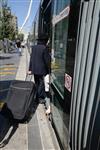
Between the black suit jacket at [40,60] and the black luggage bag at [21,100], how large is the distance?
652mm

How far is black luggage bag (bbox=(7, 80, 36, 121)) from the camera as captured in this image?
6.83m

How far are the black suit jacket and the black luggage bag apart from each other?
652 mm

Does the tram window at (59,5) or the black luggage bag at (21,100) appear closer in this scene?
the tram window at (59,5)

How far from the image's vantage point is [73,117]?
3.57 m

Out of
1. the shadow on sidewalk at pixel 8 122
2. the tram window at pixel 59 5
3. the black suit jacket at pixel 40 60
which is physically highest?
the tram window at pixel 59 5

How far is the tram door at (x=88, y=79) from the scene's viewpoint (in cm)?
284

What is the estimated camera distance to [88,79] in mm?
2973

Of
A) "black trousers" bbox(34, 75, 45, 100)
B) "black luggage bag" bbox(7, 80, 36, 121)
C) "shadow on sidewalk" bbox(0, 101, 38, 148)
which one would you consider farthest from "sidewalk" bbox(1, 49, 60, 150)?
"black trousers" bbox(34, 75, 45, 100)

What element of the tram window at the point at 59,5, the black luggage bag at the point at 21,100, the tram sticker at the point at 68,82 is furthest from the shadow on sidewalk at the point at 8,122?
the tram sticker at the point at 68,82

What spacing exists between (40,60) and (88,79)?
495 cm

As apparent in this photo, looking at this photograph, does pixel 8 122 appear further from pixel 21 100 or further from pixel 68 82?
pixel 68 82

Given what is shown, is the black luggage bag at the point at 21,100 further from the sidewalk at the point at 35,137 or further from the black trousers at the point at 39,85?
the black trousers at the point at 39,85

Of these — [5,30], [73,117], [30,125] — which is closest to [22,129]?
[30,125]

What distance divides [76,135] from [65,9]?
179cm
